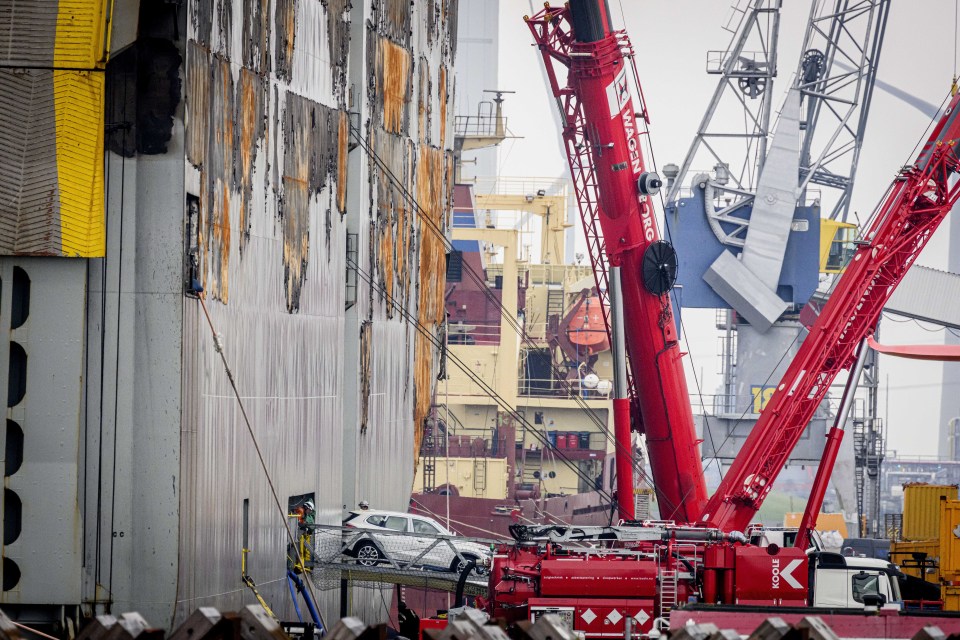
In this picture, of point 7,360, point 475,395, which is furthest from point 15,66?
point 475,395

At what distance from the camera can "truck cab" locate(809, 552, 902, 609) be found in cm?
2245

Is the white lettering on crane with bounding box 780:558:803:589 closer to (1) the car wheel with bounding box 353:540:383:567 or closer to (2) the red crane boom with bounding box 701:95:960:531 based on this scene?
(1) the car wheel with bounding box 353:540:383:567

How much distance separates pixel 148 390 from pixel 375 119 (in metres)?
12.6

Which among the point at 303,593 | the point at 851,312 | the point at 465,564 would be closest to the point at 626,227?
the point at 851,312

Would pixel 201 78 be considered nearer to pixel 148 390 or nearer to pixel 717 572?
pixel 148 390

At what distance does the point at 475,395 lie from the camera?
232ft

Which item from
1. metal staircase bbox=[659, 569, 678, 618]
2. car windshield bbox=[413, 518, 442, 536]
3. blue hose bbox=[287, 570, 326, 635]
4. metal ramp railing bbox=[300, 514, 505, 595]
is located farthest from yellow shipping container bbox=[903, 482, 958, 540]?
blue hose bbox=[287, 570, 326, 635]

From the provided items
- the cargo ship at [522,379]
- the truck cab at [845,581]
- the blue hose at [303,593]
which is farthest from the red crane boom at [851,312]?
the cargo ship at [522,379]

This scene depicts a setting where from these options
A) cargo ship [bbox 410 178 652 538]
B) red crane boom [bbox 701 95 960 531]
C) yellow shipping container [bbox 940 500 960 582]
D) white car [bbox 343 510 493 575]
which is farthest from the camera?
cargo ship [bbox 410 178 652 538]

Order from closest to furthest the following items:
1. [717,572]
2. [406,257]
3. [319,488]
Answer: [717,572] → [319,488] → [406,257]

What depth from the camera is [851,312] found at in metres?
30.8

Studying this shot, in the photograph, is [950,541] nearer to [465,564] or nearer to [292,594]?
[465,564]

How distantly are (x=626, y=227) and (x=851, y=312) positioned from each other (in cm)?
535

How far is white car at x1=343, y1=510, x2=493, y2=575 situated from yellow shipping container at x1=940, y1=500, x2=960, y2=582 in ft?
29.0
